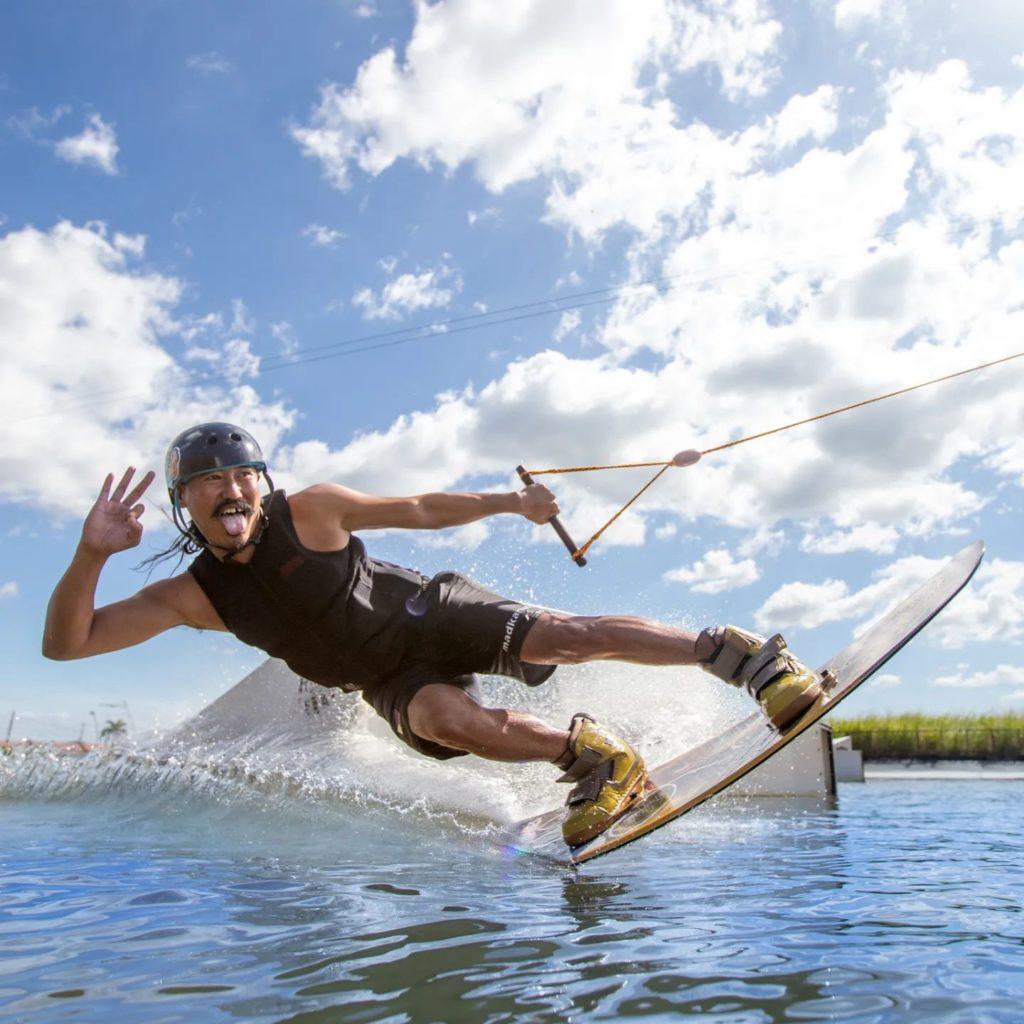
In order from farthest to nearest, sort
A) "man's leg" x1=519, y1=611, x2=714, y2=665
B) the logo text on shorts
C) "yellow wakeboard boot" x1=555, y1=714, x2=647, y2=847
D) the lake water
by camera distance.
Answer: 1. the logo text on shorts
2. "man's leg" x1=519, y1=611, x2=714, y2=665
3. "yellow wakeboard boot" x1=555, y1=714, x2=647, y2=847
4. the lake water

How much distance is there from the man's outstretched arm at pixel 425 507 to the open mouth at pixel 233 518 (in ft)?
0.90

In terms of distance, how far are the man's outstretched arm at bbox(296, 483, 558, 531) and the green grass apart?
70.9 feet

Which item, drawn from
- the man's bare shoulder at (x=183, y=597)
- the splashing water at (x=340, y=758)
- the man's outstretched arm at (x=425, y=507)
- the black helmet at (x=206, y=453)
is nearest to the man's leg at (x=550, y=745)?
the man's outstretched arm at (x=425, y=507)

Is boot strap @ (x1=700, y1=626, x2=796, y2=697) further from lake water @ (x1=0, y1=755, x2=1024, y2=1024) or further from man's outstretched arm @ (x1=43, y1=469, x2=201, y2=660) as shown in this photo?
man's outstretched arm @ (x1=43, y1=469, x2=201, y2=660)

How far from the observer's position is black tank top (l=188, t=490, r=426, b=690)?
4.31 meters

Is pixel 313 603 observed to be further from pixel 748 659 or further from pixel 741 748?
pixel 741 748

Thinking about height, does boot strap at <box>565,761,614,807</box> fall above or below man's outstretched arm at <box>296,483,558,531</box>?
below

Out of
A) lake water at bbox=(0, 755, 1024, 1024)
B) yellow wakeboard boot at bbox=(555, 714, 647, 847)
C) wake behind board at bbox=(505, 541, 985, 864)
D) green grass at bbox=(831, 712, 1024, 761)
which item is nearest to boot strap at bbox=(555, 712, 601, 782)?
yellow wakeboard boot at bbox=(555, 714, 647, 847)

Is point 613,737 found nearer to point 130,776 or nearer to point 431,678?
point 431,678

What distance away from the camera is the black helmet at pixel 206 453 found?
14.1ft

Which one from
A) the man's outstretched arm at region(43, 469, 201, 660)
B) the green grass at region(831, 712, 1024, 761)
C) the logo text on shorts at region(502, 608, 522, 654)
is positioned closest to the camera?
the man's outstretched arm at region(43, 469, 201, 660)

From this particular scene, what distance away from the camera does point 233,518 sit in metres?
4.24

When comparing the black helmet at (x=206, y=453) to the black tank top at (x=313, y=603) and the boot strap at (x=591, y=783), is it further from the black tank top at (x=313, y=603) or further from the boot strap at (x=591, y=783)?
the boot strap at (x=591, y=783)

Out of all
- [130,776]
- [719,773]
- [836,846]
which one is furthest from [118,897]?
[130,776]
